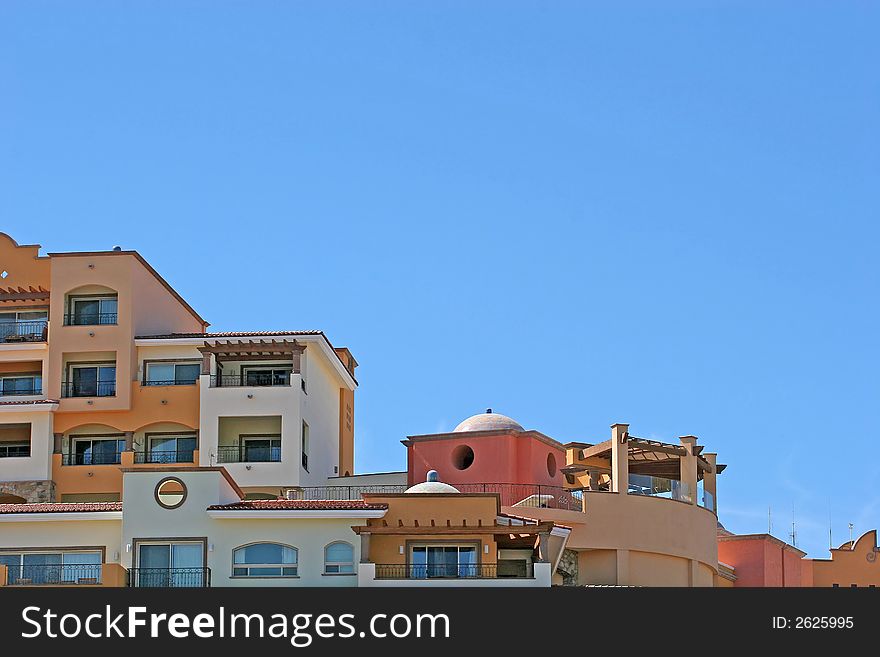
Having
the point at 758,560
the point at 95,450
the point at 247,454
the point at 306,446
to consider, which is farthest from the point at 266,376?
the point at 758,560

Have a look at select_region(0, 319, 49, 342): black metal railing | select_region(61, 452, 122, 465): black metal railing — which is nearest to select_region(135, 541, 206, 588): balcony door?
select_region(61, 452, 122, 465): black metal railing

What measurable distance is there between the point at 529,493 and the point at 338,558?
39.7ft

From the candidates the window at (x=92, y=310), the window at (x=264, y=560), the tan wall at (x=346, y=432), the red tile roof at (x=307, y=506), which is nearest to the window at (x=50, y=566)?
the red tile roof at (x=307, y=506)

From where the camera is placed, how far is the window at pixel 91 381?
78256mm

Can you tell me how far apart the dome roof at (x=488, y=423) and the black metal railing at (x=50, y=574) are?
1854cm

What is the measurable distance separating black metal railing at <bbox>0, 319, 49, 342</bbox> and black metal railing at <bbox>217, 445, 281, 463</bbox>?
926cm

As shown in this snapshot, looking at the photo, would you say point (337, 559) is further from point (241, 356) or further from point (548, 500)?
point (241, 356)

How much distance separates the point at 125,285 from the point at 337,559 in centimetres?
2012

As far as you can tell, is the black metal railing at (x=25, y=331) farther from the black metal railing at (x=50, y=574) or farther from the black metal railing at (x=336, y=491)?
the black metal railing at (x=50, y=574)

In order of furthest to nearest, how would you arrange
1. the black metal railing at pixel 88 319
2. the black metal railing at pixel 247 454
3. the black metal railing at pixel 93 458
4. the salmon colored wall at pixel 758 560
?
the salmon colored wall at pixel 758 560, the black metal railing at pixel 88 319, the black metal railing at pixel 93 458, the black metal railing at pixel 247 454

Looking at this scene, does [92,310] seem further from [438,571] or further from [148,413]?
[438,571]

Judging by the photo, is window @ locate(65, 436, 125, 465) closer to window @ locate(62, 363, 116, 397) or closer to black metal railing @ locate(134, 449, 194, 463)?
black metal railing @ locate(134, 449, 194, 463)

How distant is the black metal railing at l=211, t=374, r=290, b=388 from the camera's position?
254 ft

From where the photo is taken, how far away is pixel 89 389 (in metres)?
78.5
